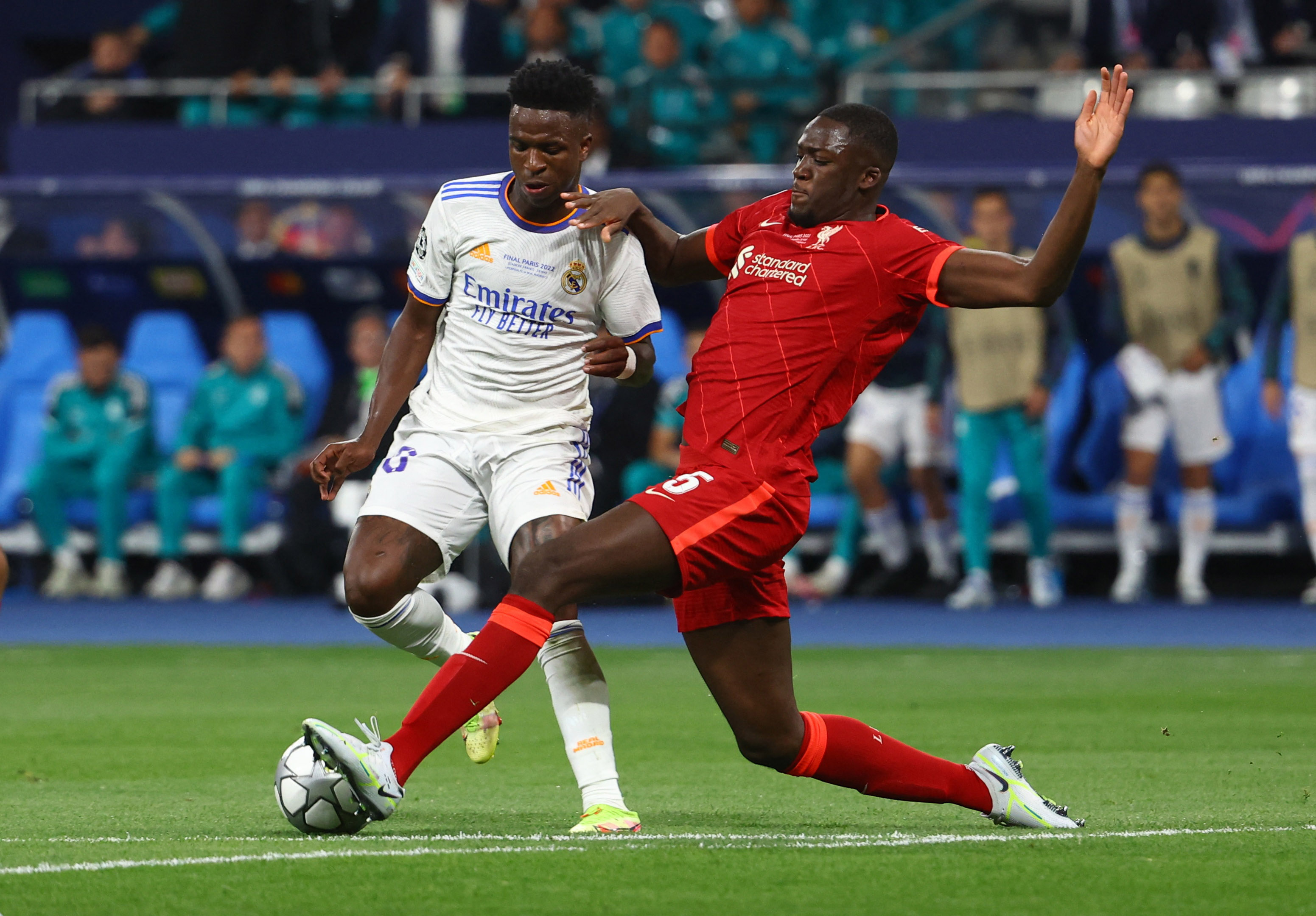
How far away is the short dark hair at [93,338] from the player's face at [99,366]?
1cm

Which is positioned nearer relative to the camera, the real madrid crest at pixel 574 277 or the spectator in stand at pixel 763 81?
the real madrid crest at pixel 574 277

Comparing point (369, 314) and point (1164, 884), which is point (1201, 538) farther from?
point (1164, 884)

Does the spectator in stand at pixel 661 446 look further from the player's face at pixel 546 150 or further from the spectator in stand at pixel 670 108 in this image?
the player's face at pixel 546 150

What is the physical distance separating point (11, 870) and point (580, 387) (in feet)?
7.33

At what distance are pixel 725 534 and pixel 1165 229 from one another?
8.78m

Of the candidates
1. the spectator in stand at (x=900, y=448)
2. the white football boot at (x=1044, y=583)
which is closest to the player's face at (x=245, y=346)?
the spectator in stand at (x=900, y=448)

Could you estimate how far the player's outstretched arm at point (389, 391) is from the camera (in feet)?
19.0

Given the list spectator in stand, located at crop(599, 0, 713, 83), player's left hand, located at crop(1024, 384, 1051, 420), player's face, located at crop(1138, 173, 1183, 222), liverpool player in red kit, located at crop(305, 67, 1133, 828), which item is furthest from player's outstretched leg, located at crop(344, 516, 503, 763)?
spectator in stand, located at crop(599, 0, 713, 83)

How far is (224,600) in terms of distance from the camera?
14.8 m

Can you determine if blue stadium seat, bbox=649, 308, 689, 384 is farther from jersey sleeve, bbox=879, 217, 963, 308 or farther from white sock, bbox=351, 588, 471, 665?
jersey sleeve, bbox=879, 217, 963, 308

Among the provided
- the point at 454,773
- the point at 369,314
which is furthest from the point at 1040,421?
the point at 454,773

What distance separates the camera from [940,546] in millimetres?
14000

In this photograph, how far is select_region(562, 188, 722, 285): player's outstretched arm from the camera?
5.78 metres

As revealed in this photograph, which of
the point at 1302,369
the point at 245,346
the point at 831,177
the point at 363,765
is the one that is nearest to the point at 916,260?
the point at 831,177
